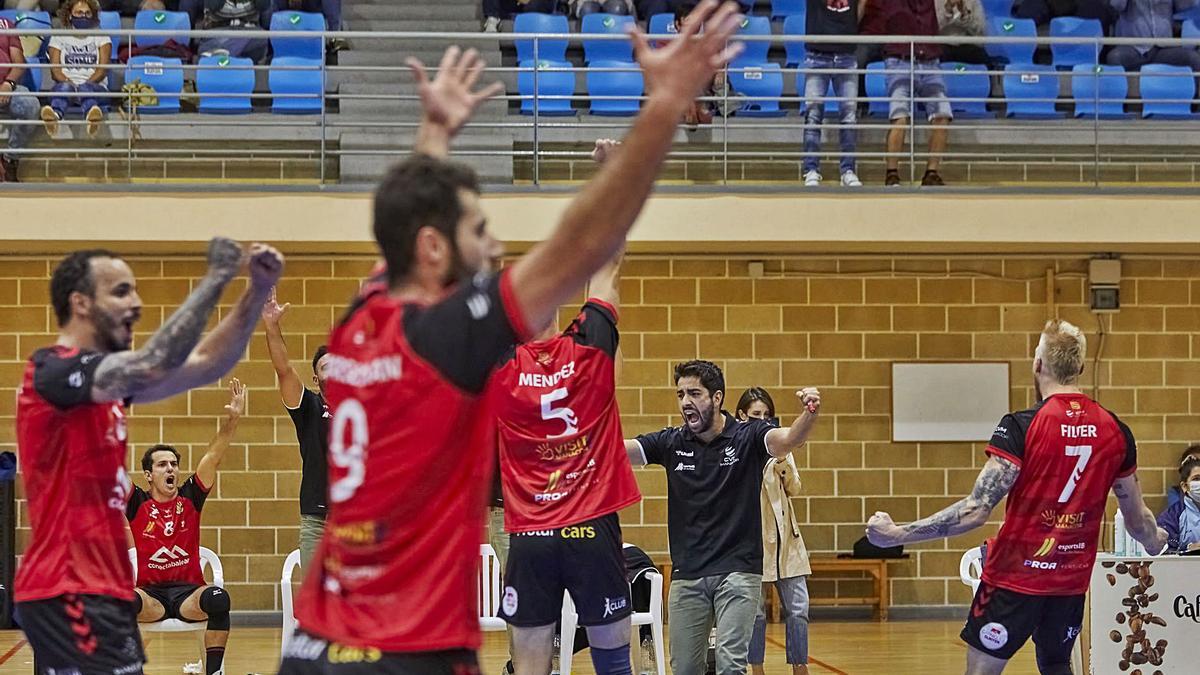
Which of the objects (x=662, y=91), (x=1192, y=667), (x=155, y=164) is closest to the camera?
(x=662, y=91)

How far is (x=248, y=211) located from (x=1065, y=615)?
24.5 ft

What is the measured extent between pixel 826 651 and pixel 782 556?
218 cm

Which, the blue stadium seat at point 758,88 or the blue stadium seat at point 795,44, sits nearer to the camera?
the blue stadium seat at point 758,88

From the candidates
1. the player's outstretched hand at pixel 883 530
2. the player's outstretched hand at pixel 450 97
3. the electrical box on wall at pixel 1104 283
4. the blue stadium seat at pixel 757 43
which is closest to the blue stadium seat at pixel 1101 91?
the electrical box on wall at pixel 1104 283

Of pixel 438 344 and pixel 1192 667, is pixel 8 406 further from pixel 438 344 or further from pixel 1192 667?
pixel 438 344

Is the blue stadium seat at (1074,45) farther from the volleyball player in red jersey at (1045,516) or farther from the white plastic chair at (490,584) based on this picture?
the volleyball player in red jersey at (1045,516)

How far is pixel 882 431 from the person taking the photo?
44.8 feet

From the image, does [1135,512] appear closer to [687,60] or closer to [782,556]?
[782,556]

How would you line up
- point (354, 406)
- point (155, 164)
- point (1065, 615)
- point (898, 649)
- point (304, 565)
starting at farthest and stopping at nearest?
point (155, 164)
point (898, 649)
point (304, 565)
point (1065, 615)
point (354, 406)

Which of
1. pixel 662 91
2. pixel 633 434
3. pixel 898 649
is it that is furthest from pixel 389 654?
pixel 633 434

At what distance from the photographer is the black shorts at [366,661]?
8.37ft

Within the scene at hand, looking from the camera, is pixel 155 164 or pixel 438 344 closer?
pixel 438 344

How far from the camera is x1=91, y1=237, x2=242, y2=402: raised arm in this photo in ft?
11.7

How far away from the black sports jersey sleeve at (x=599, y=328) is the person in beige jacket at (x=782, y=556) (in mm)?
2838
